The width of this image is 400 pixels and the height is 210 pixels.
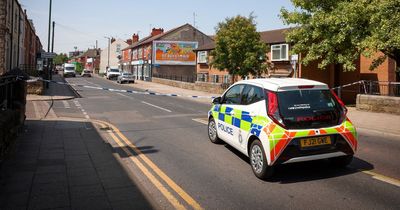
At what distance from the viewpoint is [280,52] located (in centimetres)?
2894

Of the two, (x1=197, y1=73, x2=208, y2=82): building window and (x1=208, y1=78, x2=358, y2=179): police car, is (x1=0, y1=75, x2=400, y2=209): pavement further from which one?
(x1=197, y1=73, x2=208, y2=82): building window

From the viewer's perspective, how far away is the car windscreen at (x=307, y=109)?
5.70 m

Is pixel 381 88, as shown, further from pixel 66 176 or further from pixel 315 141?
pixel 66 176

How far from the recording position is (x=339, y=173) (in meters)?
6.12

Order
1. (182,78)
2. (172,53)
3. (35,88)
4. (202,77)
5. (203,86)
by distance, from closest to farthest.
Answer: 1. (35,88)
2. (203,86)
3. (202,77)
4. (182,78)
5. (172,53)

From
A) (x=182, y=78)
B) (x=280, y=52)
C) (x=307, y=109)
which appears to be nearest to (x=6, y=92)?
(x=307, y=109)

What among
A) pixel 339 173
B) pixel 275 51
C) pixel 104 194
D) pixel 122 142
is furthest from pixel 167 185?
pixel 275 51

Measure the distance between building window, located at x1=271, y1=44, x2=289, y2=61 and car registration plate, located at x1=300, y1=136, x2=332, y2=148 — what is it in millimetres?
23474

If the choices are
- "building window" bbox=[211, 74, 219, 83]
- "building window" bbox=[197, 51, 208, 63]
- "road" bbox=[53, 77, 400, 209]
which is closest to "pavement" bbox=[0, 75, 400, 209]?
"road" bbox=[53, 77, 400, 209]

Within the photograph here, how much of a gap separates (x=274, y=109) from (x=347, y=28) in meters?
12.2

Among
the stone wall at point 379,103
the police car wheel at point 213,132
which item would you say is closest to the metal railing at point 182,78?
the stone wall at point 379,103

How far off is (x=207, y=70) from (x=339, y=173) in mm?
35070

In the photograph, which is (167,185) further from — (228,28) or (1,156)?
(228,28)

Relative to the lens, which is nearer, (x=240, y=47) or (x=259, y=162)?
(x=259, y=162)
